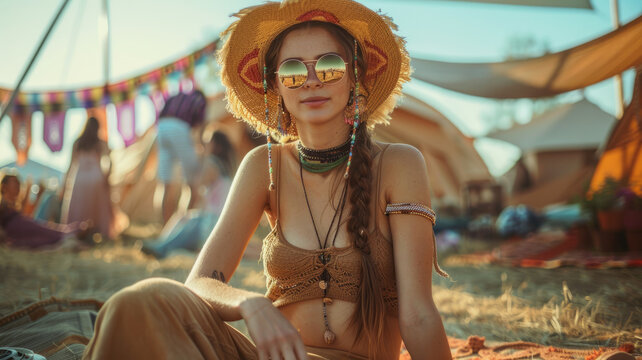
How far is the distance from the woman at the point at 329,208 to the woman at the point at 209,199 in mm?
3858

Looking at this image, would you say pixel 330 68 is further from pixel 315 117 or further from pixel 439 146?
pixel 439 146

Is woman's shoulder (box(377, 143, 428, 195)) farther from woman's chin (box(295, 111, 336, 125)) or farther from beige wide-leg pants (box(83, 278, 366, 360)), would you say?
beige wide-leg pants (box(83, 278, 366, 360))

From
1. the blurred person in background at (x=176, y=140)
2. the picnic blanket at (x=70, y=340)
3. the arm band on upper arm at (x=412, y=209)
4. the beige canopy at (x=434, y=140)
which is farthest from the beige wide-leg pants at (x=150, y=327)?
the beige canopy at (x=434, y=140)

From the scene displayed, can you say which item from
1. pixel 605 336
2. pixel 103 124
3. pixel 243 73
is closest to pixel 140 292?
pixel 243 73

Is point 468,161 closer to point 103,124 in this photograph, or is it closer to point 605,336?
point 103,124

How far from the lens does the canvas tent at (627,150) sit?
492 cm

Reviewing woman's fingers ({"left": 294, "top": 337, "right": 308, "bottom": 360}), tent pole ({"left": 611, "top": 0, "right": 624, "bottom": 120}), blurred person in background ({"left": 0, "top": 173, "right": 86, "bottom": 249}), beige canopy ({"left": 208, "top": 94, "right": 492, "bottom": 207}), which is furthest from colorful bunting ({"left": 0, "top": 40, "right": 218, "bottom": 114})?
woman's fingers ({"left": 294, "top": 337, "right": 308, "bottom": 360})

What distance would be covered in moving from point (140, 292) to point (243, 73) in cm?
105

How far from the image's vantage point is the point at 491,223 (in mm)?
7520

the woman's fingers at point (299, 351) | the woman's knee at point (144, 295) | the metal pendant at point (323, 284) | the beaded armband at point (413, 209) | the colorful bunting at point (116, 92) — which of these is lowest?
the woman's fingers at point (299, 351)

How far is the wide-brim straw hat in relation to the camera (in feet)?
5.66

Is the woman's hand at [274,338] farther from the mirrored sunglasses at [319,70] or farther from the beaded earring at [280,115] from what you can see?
the beaded earring at [280,115]

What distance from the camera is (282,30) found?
1.76 m

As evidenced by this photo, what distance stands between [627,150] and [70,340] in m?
5.50
